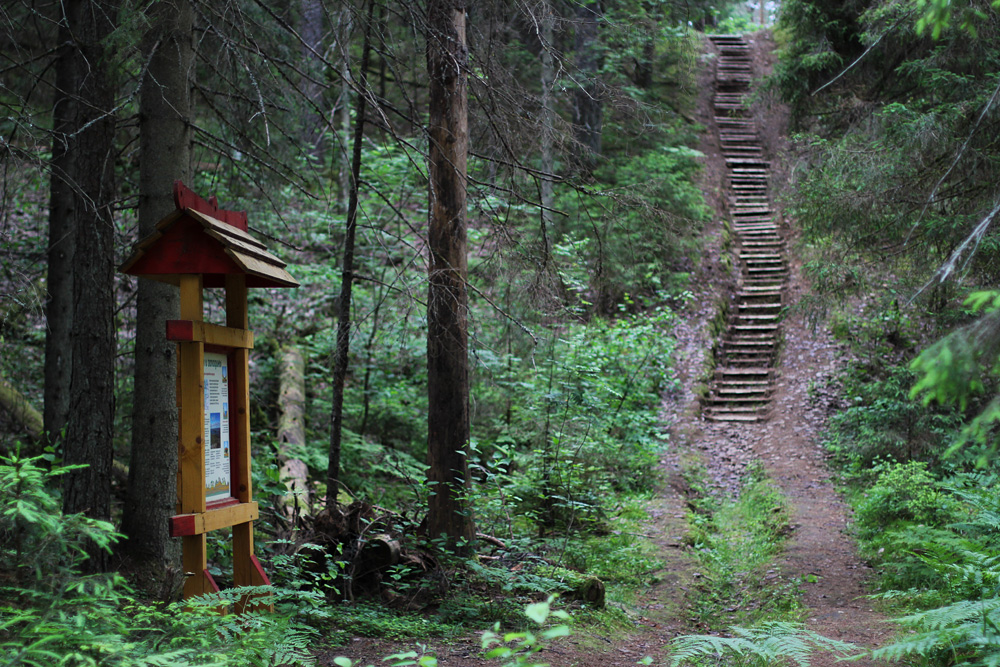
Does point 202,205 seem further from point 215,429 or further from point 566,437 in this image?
point 566,437

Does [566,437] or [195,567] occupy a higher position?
[566,437]

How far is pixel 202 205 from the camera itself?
3.86m

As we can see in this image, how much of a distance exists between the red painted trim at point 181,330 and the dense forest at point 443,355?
0.80m

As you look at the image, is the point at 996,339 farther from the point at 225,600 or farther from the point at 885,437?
the point at 885,437

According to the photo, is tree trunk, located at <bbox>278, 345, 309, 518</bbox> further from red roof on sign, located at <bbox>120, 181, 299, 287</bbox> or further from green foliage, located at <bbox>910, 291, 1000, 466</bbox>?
green foliage, located at <bbox>910, 291, 1000, 466</bbox>

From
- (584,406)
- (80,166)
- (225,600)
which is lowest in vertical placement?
(225,600)

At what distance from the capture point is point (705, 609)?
6.25 m

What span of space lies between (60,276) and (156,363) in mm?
3416

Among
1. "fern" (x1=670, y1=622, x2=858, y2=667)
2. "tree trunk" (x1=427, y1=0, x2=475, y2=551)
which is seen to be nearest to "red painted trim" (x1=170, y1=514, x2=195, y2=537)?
"fern" (x1=670, y1=622, x2=858, y2=667)

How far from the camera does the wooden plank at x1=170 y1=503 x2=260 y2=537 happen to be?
3.51m

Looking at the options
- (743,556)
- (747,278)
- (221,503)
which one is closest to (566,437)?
(743,556)

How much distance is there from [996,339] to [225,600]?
11.1ft

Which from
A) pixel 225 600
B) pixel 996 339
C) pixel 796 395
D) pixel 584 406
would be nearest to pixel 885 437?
pixel 796 395

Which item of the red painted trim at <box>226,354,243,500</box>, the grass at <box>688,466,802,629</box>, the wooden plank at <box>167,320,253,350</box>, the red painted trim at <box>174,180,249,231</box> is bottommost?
the grass at <box>688,466,802,629</box>
